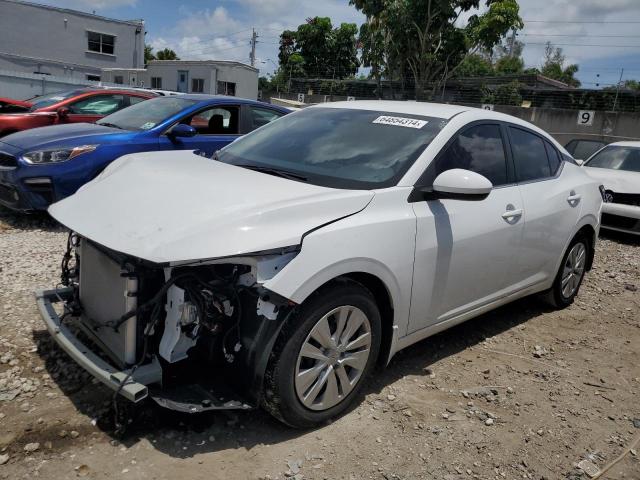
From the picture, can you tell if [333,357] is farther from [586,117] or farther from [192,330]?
[586,117]

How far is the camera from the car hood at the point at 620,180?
8461 millimetres

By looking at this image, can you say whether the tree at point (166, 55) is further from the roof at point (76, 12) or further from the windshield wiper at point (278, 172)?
the windshield wiper at point (278, 172)

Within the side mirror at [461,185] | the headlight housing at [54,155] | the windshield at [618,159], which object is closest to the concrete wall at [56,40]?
the headlight housing at [54,155]

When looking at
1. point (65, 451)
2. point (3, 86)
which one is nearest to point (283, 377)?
point (65, 451)

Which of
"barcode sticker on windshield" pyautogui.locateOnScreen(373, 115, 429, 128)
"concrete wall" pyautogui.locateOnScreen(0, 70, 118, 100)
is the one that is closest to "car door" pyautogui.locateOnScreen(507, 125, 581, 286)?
"barcode sticker on windshield" pyautogui.locateOnScreen(373, 115, 429, 128)

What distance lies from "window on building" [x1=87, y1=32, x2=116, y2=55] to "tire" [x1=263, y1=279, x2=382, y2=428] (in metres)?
39.1

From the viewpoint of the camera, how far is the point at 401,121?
367cm

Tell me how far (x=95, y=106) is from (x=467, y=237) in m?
7.66

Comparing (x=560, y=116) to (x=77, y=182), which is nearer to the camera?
Answer: (x=77, y=182)

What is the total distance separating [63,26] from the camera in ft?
115

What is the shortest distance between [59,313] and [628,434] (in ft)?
11.1

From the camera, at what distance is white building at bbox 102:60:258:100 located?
1068 inches

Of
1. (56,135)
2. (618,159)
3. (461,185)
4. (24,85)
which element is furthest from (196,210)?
(24,85)

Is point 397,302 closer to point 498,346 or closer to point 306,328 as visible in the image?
point 306,328
